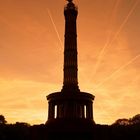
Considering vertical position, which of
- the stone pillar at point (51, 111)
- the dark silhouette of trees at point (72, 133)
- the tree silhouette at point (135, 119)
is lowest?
the dark silhouette of trees at point (72, 133)

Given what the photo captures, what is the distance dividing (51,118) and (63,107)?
2.80 meters

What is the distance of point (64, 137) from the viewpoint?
148 ft

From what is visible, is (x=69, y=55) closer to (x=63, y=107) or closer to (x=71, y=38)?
(x=71, y=38)

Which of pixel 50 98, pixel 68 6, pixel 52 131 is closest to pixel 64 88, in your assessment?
pixel 50 98

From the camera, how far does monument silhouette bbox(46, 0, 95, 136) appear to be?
44.3 metres

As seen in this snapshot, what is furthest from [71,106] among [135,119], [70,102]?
[135,119]

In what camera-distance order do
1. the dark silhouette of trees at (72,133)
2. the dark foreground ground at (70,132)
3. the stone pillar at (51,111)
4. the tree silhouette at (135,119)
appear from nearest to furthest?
the dark foreground ground at (70,132) → the dark silhouette of trees at (72,133) → the stone pillar at (51,111) → the tree silhouette at (135,119)

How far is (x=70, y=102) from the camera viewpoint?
46750 millimetres

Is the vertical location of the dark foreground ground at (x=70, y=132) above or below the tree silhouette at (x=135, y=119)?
below

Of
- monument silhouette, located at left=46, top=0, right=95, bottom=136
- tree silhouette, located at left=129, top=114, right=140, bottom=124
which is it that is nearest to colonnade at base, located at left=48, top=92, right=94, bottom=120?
monument silhouette, located at left=46, top=0, right=95, bottom=136

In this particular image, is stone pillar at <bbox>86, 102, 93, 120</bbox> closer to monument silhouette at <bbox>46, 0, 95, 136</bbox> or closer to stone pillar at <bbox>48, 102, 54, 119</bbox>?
monument silhouette at <bbox>46, 0, 95, 136</bbox>

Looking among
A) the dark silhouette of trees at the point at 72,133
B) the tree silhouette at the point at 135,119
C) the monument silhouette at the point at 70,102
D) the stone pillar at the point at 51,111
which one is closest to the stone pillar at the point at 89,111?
the monument silhouette at the point at 70,102

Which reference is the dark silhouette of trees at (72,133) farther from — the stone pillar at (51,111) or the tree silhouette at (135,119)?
the tree silhouette at (135,119)

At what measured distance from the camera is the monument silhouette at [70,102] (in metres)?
44.3
